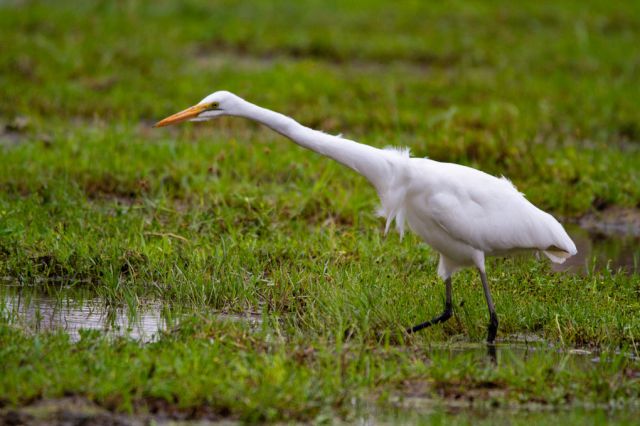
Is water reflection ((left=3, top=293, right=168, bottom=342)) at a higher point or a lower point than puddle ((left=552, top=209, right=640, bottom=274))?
lower

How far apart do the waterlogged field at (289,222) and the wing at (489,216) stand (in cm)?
40

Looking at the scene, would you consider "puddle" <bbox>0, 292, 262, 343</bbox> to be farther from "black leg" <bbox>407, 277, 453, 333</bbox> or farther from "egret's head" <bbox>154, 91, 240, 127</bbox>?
"egret's head" <bbox>154, 91, 240, 127</bbox>

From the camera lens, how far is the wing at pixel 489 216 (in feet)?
19.4

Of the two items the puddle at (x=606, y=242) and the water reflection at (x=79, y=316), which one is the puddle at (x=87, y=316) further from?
the puddle at (x=606, y=242)

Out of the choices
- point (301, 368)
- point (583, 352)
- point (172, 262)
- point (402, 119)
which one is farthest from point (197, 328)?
point (402, 119)

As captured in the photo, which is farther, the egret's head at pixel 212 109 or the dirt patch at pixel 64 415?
the egret's head at pixel 212 109

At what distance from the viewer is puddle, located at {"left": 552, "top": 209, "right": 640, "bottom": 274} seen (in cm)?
766

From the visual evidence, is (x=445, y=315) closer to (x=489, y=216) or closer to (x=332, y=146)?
(x=489, y=216)

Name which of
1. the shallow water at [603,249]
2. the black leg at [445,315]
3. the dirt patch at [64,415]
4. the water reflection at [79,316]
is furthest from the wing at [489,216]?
the dirt patch at [64,415]

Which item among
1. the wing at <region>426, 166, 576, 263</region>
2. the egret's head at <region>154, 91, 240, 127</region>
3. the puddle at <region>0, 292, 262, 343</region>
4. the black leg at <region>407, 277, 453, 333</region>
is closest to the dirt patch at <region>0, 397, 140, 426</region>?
the puddle at <region>0, 292, 262, 343</region>

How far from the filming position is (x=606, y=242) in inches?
333

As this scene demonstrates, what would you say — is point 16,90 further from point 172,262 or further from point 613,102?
point 613,102

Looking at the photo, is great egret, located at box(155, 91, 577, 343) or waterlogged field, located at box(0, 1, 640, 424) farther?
great egret, located at box(155, 91, 577, 343)

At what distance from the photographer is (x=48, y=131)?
9945 millimetres
